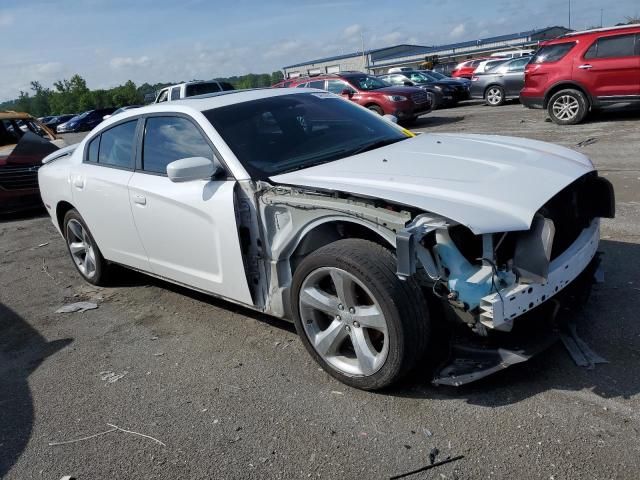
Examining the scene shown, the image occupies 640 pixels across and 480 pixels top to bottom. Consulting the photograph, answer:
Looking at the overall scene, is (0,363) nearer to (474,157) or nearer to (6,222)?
(474,157)

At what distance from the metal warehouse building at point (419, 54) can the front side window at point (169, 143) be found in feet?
166

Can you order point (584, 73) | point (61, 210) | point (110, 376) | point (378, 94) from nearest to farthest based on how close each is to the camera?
1. point (110, 376)
2. point (61, 210)
3. point (584, 73)
4. point (378, 94)

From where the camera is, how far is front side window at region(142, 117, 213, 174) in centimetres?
402

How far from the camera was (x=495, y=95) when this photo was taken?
1958 cm

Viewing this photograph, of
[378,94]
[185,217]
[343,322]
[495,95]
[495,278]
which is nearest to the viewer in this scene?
[495,278]

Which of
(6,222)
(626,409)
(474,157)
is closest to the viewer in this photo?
(626,409)

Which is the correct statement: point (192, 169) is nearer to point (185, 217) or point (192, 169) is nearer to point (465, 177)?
point (185, 217)

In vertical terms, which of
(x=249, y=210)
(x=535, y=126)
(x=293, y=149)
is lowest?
(x=535, y=126)

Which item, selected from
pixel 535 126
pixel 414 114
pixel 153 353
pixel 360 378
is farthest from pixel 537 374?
pixel 414 114

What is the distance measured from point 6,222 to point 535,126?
35.7 ft

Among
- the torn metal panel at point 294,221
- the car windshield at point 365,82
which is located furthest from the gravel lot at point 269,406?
the car windshield at point 365,82

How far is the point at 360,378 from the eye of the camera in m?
3.17

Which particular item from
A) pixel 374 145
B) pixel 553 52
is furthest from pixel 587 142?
pixel 374 145

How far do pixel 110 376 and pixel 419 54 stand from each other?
71.4 m
